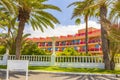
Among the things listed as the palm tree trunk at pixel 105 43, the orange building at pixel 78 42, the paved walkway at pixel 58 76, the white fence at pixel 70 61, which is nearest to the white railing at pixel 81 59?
the white fence at pixel 70 61

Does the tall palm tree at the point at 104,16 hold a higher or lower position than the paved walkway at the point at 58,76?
higher

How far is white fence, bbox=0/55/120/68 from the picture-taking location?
23.5m

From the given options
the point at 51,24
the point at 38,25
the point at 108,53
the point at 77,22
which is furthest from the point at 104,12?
the point at 77,22

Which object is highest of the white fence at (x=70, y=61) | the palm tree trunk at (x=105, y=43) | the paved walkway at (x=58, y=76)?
the palm tree trunk at (x=105, y=43)

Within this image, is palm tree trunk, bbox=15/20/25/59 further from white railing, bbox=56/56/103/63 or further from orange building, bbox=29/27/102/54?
orange building, bbox=29/27/102/54

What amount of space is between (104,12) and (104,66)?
4.72 meters

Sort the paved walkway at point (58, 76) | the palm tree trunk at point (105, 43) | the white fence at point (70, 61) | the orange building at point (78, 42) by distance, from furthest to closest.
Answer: the orange building at point (78, 42) < the white fence at point (70, 61) < the palm tree trunk at point (105, 43) < the paved walkway at point (58, 76)

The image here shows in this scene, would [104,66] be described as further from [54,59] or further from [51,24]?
[51,24]

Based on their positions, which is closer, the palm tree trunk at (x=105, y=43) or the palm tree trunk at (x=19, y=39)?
the palm tree trunk at (x=105, y=43)

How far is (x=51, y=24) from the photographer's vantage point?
89.8 ft

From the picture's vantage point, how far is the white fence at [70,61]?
2355cm

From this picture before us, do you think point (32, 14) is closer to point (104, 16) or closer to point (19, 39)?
point (19, 39)

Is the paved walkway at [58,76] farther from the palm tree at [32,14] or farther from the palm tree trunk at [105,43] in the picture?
the palm tree at [32,14]

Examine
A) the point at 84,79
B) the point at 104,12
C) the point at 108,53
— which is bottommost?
the point at 84,79
